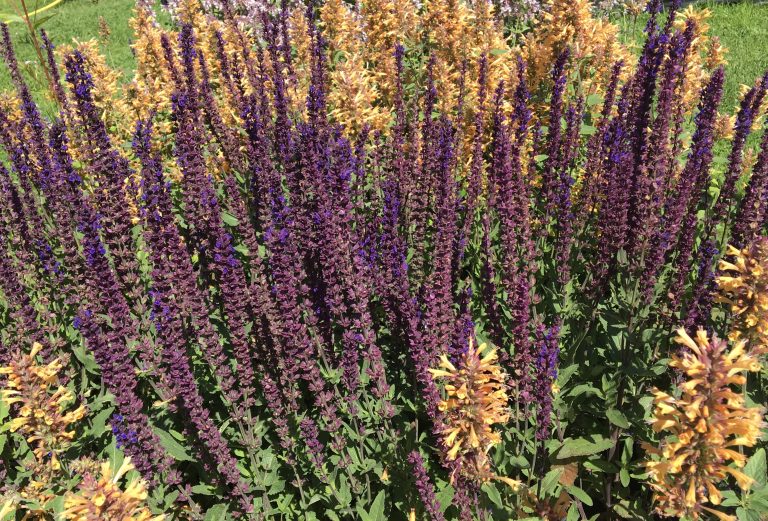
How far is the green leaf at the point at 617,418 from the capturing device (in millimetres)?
3359

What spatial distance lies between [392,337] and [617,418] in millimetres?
1501

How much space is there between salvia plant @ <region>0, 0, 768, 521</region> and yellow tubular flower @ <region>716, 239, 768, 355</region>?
0.01 m

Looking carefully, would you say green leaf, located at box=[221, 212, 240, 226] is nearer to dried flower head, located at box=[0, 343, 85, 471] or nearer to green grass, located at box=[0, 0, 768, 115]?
dried flower head, located at box=[0, 343, 85, 471]

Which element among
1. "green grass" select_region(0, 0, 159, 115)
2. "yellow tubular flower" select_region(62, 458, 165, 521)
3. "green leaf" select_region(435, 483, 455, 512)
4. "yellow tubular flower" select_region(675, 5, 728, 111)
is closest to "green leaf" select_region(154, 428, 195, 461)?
"yellow tubular flower" select_region(62, 458, 165, 521)

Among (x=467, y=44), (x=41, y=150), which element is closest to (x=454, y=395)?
(x=41, y=150)

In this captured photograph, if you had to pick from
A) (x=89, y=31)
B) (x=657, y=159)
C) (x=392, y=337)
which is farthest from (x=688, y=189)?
(x=89, y=31)

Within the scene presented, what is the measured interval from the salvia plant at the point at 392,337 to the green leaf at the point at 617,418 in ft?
0.07

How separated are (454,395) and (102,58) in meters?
8.81

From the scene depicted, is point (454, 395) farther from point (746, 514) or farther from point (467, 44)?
point (467, 44)

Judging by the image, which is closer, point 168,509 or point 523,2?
point 168,509

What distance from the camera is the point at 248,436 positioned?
3.40 m

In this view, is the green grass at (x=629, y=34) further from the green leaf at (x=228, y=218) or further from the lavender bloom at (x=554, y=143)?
the lavender bloom at (x=554, y=143)

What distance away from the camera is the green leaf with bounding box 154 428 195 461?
11.9ft

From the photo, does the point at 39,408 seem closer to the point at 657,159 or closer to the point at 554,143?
the point at 554,143
